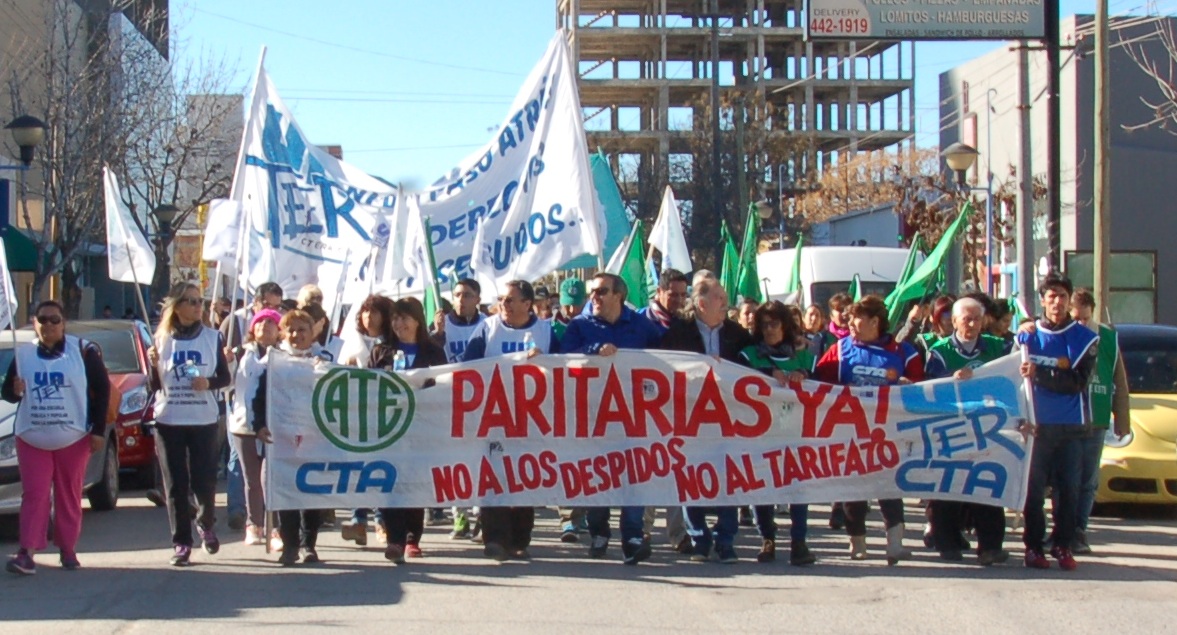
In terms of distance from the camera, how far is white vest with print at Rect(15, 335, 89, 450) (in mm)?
9238

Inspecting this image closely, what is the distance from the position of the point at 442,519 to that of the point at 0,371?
12.9ft

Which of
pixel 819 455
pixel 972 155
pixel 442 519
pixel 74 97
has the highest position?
pixel 74 97

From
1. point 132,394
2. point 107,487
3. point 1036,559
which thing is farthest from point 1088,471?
point 132,394

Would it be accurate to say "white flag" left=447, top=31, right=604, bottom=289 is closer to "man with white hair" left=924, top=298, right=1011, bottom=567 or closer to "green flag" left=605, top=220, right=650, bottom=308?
"green flag" left=605, top=220, right=650, bottom=308

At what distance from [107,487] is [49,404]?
3703mm

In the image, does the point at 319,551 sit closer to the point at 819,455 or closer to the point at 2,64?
the point at 819,455

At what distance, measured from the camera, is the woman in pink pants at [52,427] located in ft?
30.2

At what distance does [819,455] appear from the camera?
9.66 metres

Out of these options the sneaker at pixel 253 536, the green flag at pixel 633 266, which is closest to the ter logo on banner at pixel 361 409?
the sneaker at pixel 253 536

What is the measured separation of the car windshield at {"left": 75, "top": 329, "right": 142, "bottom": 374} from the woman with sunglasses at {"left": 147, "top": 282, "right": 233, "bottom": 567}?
4.73 metres

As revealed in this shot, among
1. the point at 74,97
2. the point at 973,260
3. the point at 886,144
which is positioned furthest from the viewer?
the point at 886,144

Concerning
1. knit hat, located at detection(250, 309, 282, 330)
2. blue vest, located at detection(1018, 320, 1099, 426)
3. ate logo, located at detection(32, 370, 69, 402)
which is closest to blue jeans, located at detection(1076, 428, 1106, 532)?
blue vest, located at detection(1018, 320, 1099, 426)

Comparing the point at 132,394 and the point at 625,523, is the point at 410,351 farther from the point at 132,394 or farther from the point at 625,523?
the point at 132,394

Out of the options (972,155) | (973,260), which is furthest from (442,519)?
(973,260)
